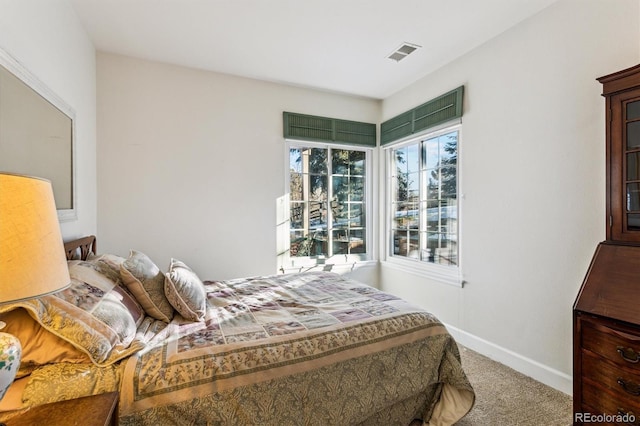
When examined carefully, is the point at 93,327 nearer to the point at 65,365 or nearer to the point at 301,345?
the point at 65,365

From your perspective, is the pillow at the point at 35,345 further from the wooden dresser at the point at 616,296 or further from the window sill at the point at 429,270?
the window sill at the point at 429,270

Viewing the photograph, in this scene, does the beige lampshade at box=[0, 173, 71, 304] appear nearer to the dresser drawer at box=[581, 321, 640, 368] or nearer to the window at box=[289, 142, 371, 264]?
the dresser drawer at box=[581, 321, 640, 368]

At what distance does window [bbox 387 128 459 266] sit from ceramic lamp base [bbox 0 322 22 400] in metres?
3.20

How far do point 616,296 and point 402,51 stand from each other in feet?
8.09

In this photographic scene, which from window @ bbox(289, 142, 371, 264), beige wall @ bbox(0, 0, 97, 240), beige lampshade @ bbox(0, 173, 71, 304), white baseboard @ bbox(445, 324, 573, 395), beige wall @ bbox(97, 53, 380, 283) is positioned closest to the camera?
beige lampshade @ bbox(0, 173, 71, 304)

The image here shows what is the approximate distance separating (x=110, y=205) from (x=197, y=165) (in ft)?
2.86

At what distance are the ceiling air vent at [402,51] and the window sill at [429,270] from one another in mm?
2129

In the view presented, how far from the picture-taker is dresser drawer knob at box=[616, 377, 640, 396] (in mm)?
1498

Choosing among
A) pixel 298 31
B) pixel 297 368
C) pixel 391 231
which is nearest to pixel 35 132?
pixel 297 368

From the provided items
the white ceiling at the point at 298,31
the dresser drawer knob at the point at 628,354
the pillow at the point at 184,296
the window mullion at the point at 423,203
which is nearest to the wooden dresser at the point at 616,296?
the dresser drawer knob at the point at 628,354

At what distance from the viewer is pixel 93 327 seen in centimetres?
134

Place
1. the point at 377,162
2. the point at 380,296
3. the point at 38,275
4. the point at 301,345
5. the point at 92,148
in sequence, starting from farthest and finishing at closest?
the point at 377,162, the point at 92,148, the point at 380,296, the point at 301,345, the point at 38,275

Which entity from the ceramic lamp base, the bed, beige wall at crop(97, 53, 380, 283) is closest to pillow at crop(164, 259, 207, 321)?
the bed

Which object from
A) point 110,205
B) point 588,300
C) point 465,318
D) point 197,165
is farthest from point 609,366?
point 110,205
